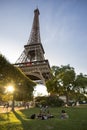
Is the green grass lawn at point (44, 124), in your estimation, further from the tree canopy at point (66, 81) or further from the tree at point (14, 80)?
the tree canopy at point (66, 81)

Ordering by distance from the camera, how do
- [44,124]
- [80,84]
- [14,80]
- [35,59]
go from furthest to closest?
[35,59] < [80,84] < [14,80] < [44,124]

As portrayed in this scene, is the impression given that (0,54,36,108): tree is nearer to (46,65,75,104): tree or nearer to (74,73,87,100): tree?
(46,65,75,104): tree

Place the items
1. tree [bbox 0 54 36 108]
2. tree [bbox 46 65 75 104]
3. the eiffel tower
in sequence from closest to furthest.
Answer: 1. tree [bbox 0 54 36 108]
2. tree [bbox 46 65 75 104]
3. the eiffel tower

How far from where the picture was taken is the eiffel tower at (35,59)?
5194 centimetres

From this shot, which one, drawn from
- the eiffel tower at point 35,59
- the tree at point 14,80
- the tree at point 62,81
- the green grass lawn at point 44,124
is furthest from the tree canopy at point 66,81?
the green grass lawn at point 44,124

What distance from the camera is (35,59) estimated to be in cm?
5872

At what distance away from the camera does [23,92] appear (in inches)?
1324

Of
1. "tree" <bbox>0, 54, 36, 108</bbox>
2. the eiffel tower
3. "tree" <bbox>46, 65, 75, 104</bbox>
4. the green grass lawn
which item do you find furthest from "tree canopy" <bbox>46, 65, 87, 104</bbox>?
the green grass lawn

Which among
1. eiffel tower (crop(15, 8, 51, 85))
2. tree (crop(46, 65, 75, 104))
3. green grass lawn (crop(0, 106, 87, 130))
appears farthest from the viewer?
eiffel tower (crop(15, 8, 51, 85))

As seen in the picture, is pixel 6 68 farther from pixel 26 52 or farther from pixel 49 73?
pixel 26 52

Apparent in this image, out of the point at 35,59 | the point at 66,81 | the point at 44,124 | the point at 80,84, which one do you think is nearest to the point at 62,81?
the point at 66,81

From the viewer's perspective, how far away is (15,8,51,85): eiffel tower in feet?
170

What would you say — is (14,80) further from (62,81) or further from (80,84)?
A: (80,84)

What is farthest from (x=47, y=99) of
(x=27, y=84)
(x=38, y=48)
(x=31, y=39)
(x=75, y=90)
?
(x=31, y=39)
